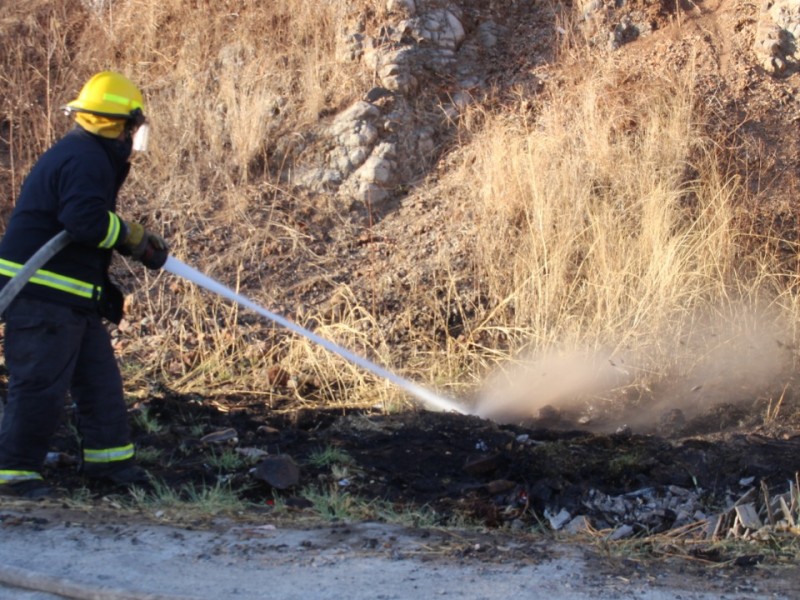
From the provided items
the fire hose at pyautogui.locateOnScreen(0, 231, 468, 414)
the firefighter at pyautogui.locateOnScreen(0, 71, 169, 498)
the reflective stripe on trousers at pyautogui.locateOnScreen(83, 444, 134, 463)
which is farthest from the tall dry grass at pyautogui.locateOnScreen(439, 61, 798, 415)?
the firefighter at pyautogui.locateOnScreen(0, 71, 169, 498)

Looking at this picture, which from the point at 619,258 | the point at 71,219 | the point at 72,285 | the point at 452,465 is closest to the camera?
the point at 71,219

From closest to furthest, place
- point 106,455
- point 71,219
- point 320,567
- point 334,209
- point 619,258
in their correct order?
1. point 320,567
2. point 71,219
3. point 106,455
4. point 619,258
5. point 334,209

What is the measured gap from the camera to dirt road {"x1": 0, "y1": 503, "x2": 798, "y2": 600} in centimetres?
320

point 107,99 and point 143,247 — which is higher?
point 107,99

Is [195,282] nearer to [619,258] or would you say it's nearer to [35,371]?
[35,371]

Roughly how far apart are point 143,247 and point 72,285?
352 millimetres

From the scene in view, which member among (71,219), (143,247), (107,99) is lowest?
(143,247)

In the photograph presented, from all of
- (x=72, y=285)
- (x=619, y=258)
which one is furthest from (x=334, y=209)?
(x=72, y=285)

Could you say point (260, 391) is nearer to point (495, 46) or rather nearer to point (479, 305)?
point (479, 305)

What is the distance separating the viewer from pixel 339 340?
6867 mm

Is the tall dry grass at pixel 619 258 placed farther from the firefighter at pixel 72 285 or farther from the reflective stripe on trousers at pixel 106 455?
the firefighter at pixel 72 285

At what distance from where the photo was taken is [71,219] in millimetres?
4152

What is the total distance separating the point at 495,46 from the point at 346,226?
261 centimetres

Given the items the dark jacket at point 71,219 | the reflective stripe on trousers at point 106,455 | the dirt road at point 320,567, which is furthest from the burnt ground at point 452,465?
the dark jacket at point 71,219
